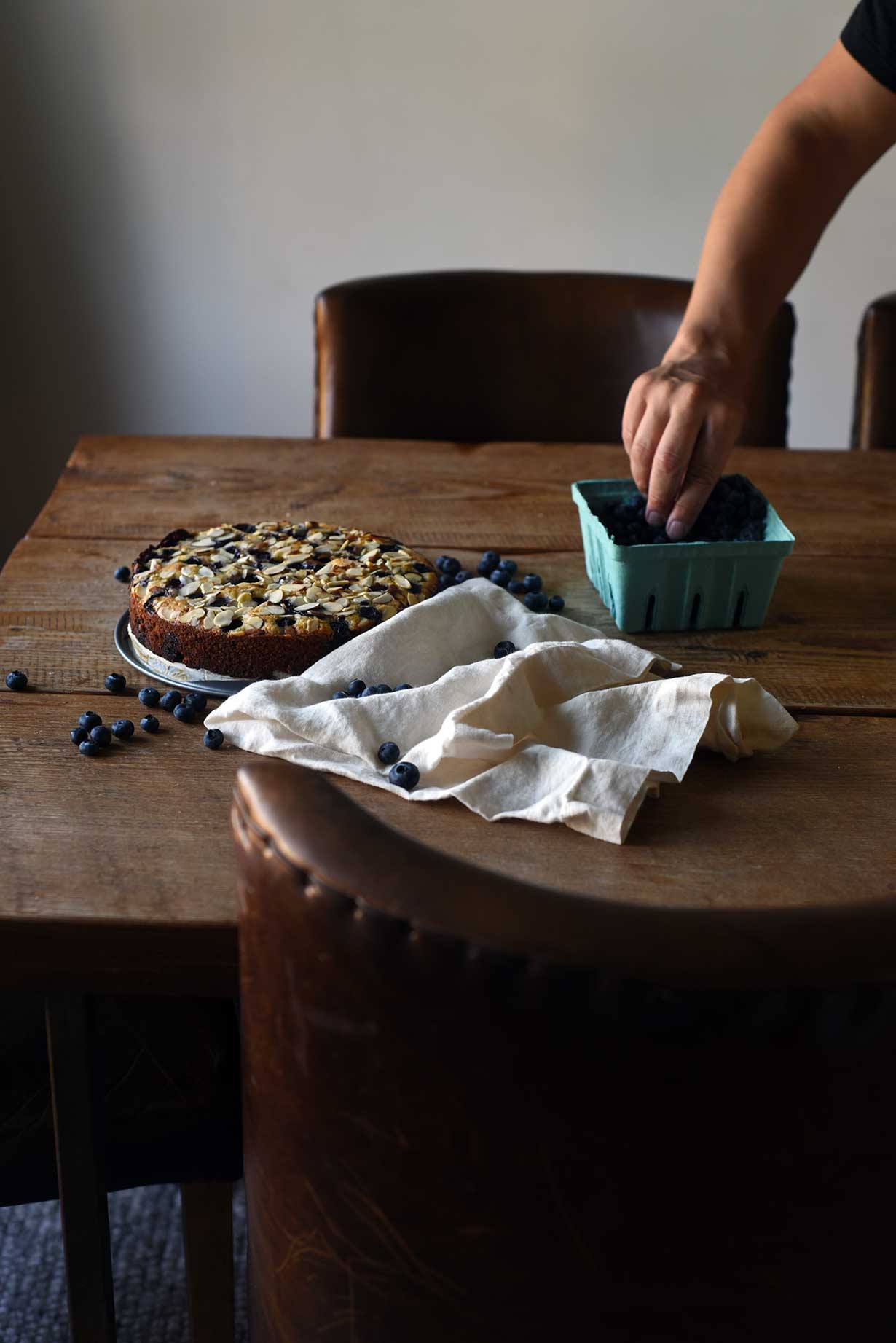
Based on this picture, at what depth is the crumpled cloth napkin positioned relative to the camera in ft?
2.56

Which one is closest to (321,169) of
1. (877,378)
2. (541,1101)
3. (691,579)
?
(877,378)

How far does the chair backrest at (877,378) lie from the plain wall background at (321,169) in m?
0.88

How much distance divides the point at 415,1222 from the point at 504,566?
73cm

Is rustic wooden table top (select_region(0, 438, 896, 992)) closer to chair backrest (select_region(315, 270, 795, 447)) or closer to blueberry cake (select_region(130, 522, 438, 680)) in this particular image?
blueberry cake (select_region(130, 522, 438, 680))

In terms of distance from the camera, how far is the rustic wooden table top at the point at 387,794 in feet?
2.25

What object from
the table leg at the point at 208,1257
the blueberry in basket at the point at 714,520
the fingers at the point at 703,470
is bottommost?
the table leg at the point at 208,1257

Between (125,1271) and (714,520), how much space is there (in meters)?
1.07

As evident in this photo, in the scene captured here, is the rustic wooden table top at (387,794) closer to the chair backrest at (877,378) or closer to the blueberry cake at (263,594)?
the blueberry cake at (263,594)

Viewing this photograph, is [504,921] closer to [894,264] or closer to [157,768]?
[157,768]

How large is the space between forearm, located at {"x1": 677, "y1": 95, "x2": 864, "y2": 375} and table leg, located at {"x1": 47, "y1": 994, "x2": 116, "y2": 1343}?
95 centimetres

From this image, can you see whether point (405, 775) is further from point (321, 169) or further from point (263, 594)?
point (321, 169)

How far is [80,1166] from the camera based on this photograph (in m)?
0.79

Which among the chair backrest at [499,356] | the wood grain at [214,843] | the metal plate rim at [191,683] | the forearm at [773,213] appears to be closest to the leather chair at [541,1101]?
the wood grain at [214,843]

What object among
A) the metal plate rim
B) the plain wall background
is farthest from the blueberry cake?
the plain wall background
